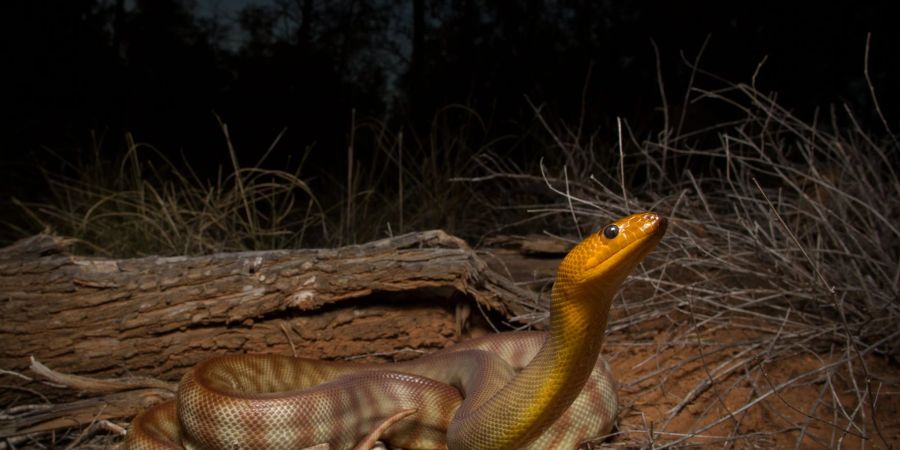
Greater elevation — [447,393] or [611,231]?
[611,231]

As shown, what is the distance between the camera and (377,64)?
591 centimetres

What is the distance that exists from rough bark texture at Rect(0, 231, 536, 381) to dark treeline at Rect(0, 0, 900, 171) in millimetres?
2820

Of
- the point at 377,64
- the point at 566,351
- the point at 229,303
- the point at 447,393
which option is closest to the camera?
the point at 566,351

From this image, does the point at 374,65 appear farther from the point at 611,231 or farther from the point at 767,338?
the point at 611,231

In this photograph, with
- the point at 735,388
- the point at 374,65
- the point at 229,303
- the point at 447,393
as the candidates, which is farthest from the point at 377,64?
the point at 735,388

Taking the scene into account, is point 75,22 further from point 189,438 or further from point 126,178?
point 189,438

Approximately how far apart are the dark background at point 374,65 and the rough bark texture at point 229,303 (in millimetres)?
2455

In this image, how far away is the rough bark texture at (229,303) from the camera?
2.74m

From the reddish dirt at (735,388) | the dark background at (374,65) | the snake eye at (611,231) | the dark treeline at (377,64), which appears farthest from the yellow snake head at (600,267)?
the dark treeline at (377,64)

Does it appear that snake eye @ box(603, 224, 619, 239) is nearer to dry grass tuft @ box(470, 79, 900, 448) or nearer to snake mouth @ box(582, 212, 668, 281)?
snake mouth @ box(582, 212, 668, 281)

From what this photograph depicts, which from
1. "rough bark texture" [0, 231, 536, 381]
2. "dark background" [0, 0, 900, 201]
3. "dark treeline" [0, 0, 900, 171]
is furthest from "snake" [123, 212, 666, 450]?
"dark treeline" [0, 0, 900, 171]

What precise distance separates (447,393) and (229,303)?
1081 mm

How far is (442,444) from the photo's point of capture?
7.84 ft

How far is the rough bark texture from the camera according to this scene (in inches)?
108
